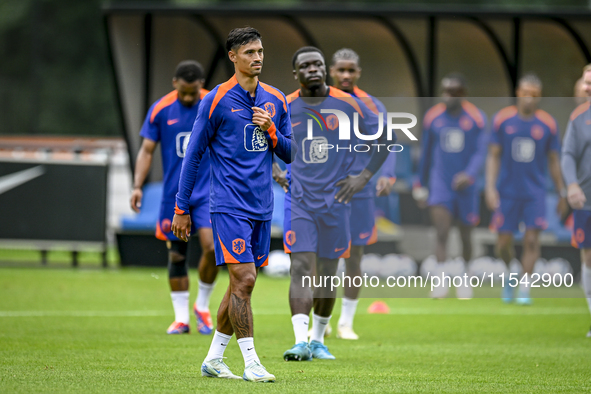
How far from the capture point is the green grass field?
5.49m

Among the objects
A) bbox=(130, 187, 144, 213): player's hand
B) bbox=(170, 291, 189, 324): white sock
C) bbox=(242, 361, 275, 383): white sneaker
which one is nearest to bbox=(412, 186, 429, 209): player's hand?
bbox=(170, 291, 189, 324): white sock

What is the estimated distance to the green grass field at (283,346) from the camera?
549 centimetres

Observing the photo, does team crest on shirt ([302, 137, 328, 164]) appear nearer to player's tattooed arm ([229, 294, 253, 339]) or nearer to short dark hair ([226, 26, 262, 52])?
short dark hair ([226, 26, 262, 52])

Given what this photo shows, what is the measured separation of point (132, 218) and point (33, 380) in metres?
8.94

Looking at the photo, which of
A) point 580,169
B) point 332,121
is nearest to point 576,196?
point 580,169

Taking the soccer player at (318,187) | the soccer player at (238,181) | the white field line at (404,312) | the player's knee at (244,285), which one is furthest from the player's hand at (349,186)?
the white field line at (404,312)

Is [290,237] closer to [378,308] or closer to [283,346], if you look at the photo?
[283,346]

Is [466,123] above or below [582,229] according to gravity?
above

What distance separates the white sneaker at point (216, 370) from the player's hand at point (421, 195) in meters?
4.90

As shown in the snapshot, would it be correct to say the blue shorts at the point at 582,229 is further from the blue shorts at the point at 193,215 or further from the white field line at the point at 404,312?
the blue shorts at the point at 193,215

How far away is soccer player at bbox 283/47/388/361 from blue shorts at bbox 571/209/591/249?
92.9 inches

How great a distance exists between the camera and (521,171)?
11094mm

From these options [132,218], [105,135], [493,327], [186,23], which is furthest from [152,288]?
[105,135]

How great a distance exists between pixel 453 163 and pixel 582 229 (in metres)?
2.49
